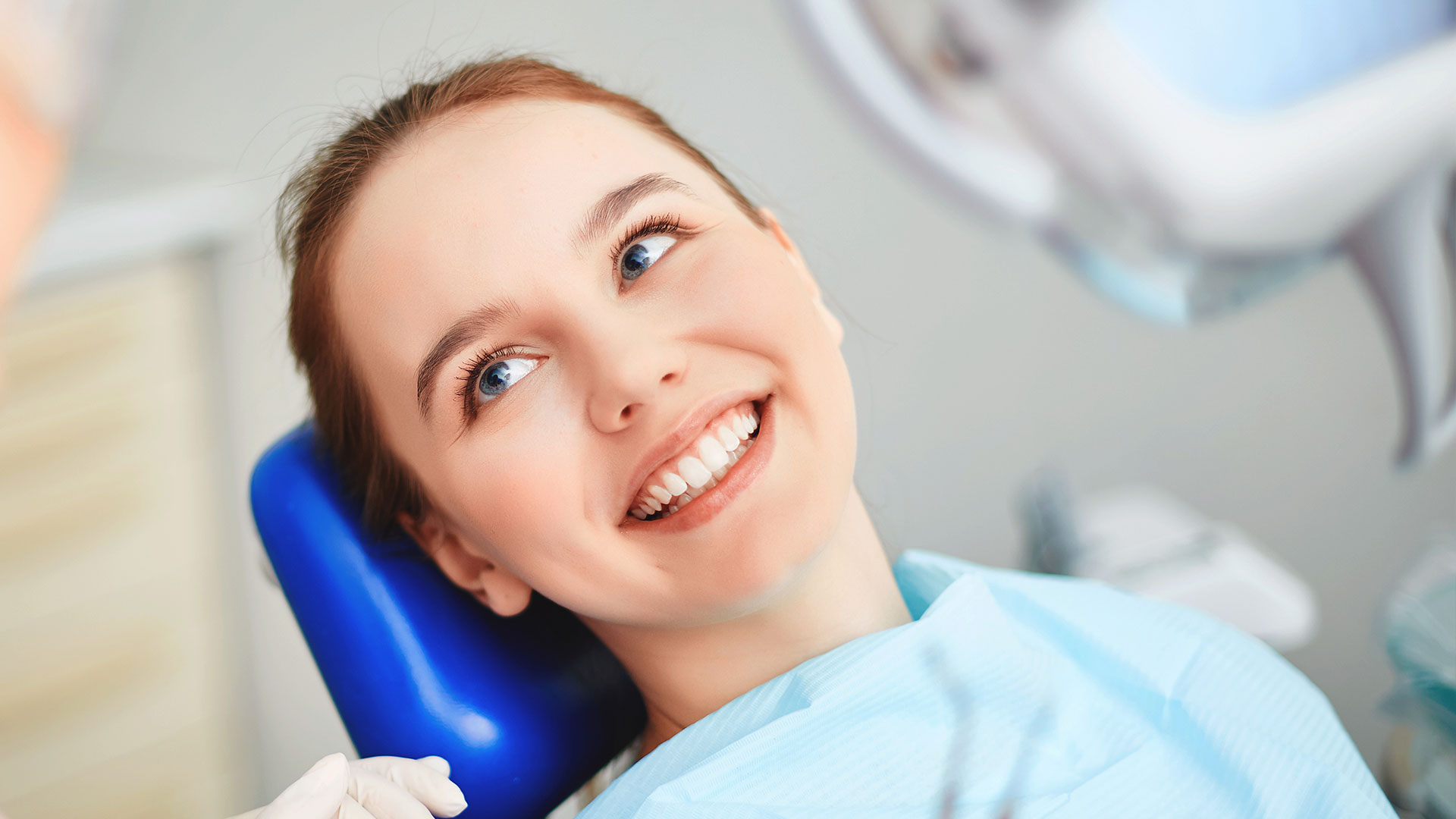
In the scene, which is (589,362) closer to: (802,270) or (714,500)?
(714,500)

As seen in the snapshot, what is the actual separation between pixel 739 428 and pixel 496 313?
0.19m

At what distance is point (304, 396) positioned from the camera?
133cm

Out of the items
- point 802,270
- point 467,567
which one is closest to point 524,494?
point 467,567

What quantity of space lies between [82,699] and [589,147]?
1.14 m

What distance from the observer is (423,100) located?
833mm

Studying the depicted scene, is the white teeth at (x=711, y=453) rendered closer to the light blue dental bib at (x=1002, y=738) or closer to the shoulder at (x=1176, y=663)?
the light blue dental bib at (x=1002, y=738)

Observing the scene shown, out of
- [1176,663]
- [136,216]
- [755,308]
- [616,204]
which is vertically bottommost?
[1176,663]

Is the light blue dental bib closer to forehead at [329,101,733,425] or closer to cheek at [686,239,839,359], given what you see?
cheek at [686,239,839,359]

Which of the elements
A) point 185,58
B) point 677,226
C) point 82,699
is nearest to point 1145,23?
point 677,226

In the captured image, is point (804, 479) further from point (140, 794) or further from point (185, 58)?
point (140, 794)

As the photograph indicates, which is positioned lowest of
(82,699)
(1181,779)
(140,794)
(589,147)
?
(1181,779)

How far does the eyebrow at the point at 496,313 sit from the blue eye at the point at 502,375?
27 millimetres

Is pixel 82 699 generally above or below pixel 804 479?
above

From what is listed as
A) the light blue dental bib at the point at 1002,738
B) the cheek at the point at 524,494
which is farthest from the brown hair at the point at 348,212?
the light blue dental bib at the point at 1002,738
